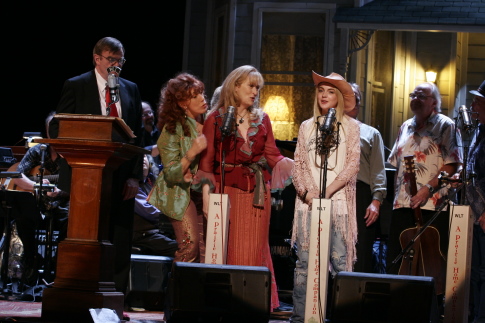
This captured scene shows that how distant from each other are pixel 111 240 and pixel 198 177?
2.36 feet

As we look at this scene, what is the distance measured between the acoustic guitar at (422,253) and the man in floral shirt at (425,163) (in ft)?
0.22

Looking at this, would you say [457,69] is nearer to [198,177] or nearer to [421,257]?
[421,257]

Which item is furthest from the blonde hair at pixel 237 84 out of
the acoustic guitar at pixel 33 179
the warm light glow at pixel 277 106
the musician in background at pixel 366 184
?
the warm light glow at pixel 277 106

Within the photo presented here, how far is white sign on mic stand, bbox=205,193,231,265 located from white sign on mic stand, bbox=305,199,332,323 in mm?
596

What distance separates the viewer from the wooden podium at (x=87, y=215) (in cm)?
525

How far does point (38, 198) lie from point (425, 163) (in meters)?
3.43

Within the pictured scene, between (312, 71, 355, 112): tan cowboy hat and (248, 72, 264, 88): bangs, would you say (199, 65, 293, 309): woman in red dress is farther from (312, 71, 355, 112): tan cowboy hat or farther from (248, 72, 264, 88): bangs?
(312, 71, 355, 112): tan cowboy hat

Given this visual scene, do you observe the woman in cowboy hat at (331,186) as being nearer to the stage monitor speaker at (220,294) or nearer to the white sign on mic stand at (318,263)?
the white sign on mic stand at (318,263)

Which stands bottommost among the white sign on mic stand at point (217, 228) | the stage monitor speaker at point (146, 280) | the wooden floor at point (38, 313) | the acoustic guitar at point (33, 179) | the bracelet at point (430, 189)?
the wooden floor at point (38, 313)

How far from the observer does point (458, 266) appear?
231 inches

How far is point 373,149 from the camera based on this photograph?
6.55m

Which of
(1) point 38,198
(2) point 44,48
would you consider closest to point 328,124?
(1) point 38,198

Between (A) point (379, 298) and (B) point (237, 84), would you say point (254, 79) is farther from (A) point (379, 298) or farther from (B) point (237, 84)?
(A) point (379, 298)

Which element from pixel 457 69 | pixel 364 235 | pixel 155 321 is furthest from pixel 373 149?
pixel 457 69
